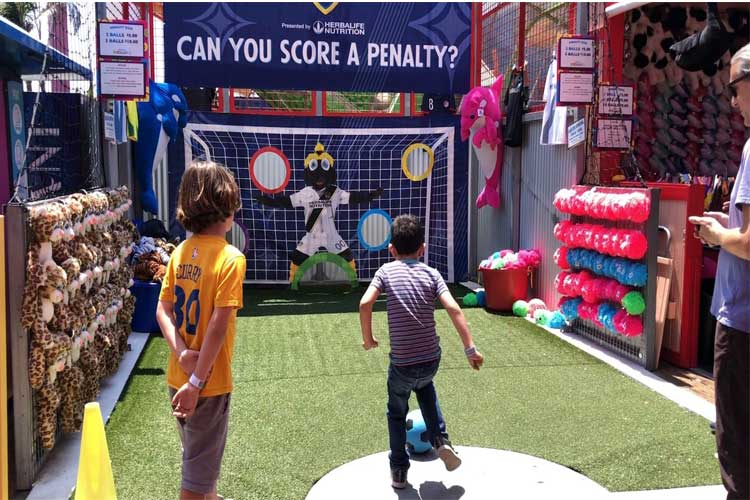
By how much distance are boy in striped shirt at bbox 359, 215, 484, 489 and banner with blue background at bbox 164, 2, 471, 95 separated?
5682 mm

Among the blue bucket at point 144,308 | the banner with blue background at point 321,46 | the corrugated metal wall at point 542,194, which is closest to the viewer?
the blue bucket at point 144,308

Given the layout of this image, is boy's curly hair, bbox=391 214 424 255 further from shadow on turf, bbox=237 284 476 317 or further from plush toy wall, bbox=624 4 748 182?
shadow on turf, bbox=237 284 476 317

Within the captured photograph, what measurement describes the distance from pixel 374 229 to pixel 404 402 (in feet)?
20.4

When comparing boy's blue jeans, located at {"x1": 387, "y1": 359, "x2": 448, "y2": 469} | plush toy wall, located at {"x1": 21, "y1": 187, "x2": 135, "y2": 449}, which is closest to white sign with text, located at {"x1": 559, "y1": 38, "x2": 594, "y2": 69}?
boy's blue jeans, located at {"x1": 387, "y1": 359, "x2": 448, "y2": 469}

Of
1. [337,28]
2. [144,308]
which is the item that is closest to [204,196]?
[144,308]

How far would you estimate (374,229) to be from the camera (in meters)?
9.61

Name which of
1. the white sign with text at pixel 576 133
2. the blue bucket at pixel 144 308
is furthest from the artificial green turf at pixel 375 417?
the white sign with text at pixel 576 133

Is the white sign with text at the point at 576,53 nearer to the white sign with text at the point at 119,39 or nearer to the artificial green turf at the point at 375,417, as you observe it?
the artificial green turf at the point at 375,417

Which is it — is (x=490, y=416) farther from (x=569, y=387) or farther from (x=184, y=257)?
(x=184, y=257)

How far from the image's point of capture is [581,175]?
22.2ft

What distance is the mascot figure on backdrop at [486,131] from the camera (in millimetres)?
8609

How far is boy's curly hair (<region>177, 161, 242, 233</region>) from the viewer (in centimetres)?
263

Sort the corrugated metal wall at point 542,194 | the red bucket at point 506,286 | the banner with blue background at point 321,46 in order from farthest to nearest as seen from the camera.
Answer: the banner with blue background at point 321,46 < the red bucket at point 506,286 < the corrugated metal wall at point 542,194

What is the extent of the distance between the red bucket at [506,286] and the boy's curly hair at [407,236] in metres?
4.39
